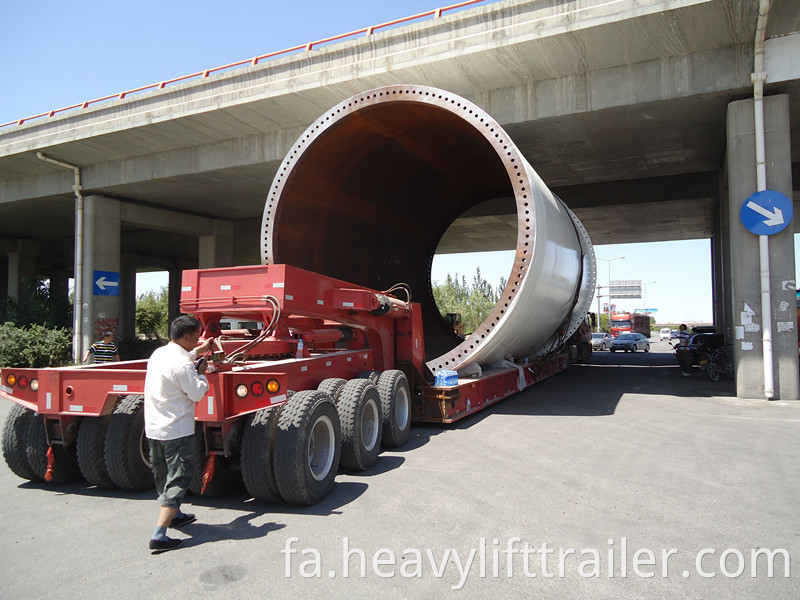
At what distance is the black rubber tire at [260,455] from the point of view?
4488 mm

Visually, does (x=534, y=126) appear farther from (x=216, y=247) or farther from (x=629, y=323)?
(x=629, y=323)

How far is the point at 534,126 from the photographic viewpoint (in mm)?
11977

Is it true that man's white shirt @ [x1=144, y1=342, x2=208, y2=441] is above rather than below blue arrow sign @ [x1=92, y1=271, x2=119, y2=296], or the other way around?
below

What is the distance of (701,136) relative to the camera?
12.9m

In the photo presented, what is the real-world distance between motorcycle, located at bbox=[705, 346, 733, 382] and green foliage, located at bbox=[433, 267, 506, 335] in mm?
15488

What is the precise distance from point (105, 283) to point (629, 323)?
44547 millimetres

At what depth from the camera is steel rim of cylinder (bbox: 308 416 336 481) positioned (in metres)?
4.96

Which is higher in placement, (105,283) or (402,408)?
(105,283)

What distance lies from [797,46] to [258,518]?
1080 centimetres

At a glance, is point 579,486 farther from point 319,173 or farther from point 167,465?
point 319,173

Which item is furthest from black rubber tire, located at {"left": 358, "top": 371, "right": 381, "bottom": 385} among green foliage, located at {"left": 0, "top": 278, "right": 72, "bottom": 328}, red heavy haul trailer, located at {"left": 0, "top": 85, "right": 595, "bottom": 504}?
Result: green foliage, located at {"left": 0, "top": 278, "right": 72, "bottom": 328}

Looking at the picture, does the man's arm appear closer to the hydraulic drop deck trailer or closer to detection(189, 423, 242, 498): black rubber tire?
the hydraulic drop deck trailer

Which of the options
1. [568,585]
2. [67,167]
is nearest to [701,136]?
[568,585]

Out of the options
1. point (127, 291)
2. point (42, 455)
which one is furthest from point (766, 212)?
point (127, 291)
